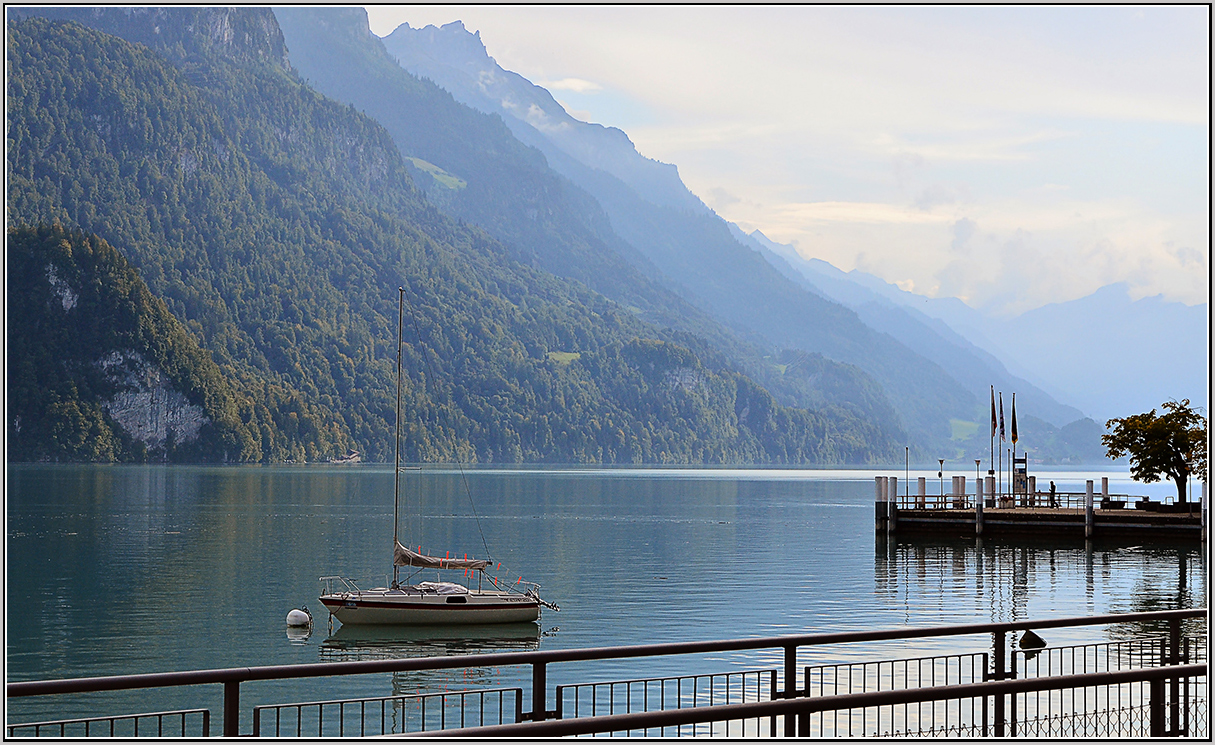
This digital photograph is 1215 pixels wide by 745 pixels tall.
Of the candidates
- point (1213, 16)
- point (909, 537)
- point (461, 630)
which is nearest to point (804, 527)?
point (909, 537)

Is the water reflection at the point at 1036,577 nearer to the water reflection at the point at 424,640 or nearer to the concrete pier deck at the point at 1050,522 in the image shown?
the concrete pier deck at the point at 1050,522

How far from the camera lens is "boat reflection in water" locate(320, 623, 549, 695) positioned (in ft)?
108

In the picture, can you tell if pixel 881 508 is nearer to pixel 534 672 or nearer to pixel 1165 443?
pixel 1165 443

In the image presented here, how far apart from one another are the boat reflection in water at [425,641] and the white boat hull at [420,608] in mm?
222

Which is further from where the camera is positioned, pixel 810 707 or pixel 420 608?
pixel 420 608

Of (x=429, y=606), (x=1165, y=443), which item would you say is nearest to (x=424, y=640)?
(x=429, y=606)

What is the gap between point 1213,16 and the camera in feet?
33.7

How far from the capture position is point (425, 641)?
34.9 metres

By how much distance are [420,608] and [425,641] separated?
79.4 inches

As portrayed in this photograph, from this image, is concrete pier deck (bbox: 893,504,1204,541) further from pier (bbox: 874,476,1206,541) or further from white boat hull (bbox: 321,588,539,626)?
white boat hull (bbox: 321,588,539,626)

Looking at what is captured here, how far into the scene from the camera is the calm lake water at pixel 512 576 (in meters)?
31.4

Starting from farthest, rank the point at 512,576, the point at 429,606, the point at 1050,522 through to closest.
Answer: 1. the point at 1050,522
2. the point at 512,576
3. the point at 429,606

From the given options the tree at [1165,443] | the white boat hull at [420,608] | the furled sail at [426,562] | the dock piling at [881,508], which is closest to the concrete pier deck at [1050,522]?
the dock piling at [881,508]

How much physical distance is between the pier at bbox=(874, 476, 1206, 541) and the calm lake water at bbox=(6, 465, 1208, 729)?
982 mm
